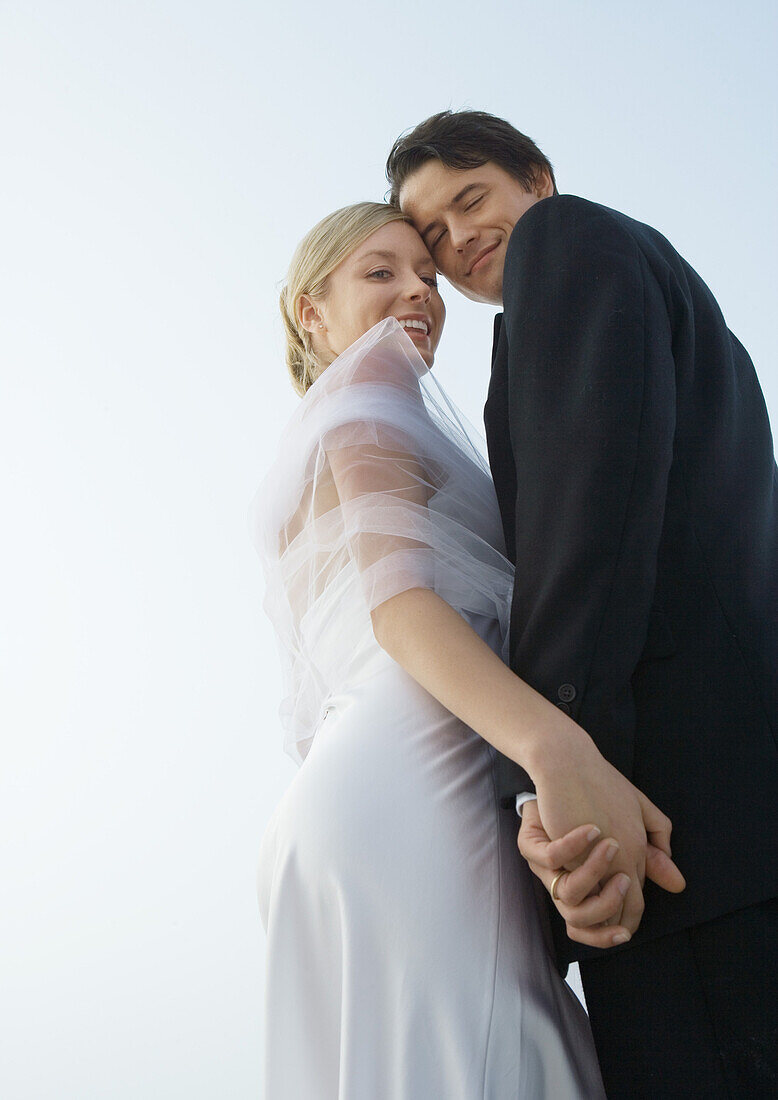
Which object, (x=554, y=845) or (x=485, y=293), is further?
(x=485, y=293)

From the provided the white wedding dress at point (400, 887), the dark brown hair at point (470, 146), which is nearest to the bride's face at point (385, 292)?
the dark brown hair at point (470, 146)

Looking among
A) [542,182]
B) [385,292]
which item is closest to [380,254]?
[385,292]

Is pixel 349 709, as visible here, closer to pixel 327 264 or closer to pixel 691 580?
pixel 691 580

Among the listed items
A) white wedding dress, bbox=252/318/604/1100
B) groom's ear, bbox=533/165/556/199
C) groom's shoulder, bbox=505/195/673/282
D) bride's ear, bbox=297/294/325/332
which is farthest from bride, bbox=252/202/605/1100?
groom's ear, bbox=533/165/556/199

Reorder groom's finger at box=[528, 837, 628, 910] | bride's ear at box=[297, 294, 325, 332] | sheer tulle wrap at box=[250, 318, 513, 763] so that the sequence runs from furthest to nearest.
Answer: bride's ear at box=[297, 294, 325, 332]
sheer tulle wrap at box=[250, 318, 513, 763]
groom's finger at box=[528, 837, 628, 910]

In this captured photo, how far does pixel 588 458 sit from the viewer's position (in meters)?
0.99

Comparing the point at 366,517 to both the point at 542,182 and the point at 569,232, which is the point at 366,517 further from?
the point at 542,182

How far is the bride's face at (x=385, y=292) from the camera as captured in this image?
1.73 metres

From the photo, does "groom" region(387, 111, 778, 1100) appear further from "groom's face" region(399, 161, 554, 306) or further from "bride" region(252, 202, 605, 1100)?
"groom's face" region(399, 161, 554, 306)

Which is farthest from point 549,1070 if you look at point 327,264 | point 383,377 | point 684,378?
point 327,264

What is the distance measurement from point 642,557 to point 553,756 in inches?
8.7

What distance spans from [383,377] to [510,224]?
54 centimetres

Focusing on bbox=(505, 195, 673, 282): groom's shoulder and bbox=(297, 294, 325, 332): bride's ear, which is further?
bbox=(297, 294, 325, 332): bride's ear

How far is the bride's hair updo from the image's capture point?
1.76 m
